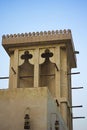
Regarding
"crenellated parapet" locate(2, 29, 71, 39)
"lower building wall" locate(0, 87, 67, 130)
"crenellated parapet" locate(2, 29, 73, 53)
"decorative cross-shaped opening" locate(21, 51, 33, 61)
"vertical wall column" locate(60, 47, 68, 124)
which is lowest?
"lower building wall" locate(0, 87, 67, 130)

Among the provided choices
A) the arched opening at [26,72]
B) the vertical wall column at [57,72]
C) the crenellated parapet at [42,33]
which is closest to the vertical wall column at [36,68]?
the arched opening at [26,72]

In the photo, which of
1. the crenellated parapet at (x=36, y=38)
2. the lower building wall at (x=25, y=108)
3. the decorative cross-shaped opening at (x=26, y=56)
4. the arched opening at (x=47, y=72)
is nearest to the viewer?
the lower building wall at (x=25, y=108)

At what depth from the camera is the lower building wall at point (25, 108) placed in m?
13.1

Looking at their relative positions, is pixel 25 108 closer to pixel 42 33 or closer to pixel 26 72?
pixel 42 33

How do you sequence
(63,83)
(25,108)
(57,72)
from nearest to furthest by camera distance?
1. (25,108)
2. (63,83)
3. (57,72)

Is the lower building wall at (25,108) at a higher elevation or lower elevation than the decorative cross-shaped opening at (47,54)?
lower

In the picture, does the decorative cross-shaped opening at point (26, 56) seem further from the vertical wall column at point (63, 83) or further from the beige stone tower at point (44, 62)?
the vertical wall column at point (63, 83)

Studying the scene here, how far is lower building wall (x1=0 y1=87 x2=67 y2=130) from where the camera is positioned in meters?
13.1

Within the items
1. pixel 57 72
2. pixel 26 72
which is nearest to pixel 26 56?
→ pixel 26 72

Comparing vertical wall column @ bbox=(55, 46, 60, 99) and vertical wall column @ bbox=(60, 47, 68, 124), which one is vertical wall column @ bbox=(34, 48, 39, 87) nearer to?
vertical wall column @ bbox=(55, 46, 60, 99)

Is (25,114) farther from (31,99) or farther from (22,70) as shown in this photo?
(22,70)

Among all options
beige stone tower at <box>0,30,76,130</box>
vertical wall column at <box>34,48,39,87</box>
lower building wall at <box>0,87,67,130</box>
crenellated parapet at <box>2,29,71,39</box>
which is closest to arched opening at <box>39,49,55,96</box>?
beige stone tower at <box>0,30,76,130</box>

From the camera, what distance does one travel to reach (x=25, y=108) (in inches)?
524

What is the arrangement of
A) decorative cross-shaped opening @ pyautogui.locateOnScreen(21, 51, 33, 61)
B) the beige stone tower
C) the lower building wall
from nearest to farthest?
the lower building wall → the beige stone tower → decorative cross-shaped opening @ pyautogui.locateOnScreen(21, 51, 33, 61)
